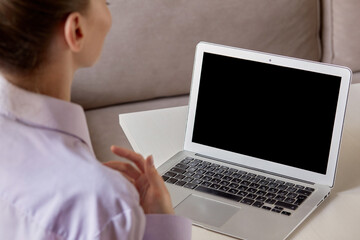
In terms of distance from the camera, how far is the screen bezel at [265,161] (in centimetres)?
118

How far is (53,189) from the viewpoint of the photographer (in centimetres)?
65

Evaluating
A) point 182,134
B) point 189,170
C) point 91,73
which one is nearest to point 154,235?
point 189,170

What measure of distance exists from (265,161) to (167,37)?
0.89 m

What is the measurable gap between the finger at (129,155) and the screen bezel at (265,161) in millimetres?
405

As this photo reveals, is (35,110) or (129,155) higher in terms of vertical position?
(35,110)

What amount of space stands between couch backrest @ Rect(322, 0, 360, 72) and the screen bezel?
1048mm

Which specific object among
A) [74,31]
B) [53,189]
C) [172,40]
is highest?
[74,31]

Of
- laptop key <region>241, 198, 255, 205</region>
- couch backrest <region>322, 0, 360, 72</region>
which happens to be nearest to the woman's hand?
laptop key <region>241, 198, 255, 205</region>

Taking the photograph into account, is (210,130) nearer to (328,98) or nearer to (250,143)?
(250,143)

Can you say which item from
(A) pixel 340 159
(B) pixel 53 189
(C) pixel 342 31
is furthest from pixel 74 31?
(C) pixel 342 31

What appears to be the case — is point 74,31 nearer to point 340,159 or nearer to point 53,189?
point 53,189

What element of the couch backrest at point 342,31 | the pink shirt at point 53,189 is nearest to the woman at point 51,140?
the pink shirt at point 53,189

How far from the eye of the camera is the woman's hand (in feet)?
2.84

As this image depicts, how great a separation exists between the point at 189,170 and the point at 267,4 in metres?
1.04
